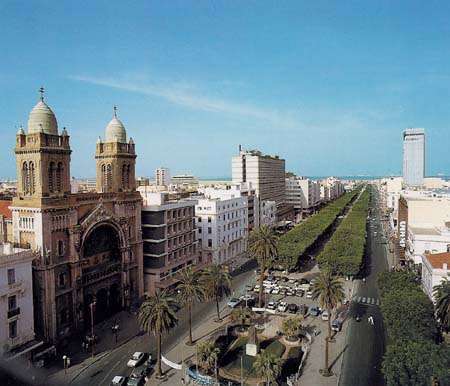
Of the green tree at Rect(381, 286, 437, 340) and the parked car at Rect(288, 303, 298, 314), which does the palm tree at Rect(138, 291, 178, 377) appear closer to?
the green tree at Rect(381, 286, 437, 340)

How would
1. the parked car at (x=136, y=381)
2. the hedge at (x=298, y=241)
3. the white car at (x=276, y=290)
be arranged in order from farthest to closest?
the hedge at (x=298, y=241)
the white car at (x=276, y=290)
the parked car at (x=136, y=381)

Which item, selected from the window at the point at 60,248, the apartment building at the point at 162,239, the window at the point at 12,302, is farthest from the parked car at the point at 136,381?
the apartment building at the point at 162,239

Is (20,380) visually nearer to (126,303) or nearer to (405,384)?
(126,303)

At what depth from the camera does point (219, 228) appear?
4003 inches

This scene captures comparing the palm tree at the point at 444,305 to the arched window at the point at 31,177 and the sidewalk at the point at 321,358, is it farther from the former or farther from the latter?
the arched window at the point at 31,177

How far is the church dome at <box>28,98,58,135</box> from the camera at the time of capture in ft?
186

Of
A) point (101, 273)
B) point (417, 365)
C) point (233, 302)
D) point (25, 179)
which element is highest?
point (25, 179)

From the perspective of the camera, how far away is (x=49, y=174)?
57406mm

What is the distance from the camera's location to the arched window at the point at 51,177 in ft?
188

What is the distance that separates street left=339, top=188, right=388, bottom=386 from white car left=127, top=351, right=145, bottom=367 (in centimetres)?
2523

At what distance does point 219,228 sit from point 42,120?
54.8 metres

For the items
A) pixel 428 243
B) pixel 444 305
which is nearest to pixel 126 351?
pixel 444 305

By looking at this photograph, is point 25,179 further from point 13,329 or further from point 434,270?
point 434,270

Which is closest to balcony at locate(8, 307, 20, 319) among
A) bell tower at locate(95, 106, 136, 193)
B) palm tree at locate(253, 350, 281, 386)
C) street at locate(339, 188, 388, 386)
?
bell tower at locate(95, 106, 136, 193)
